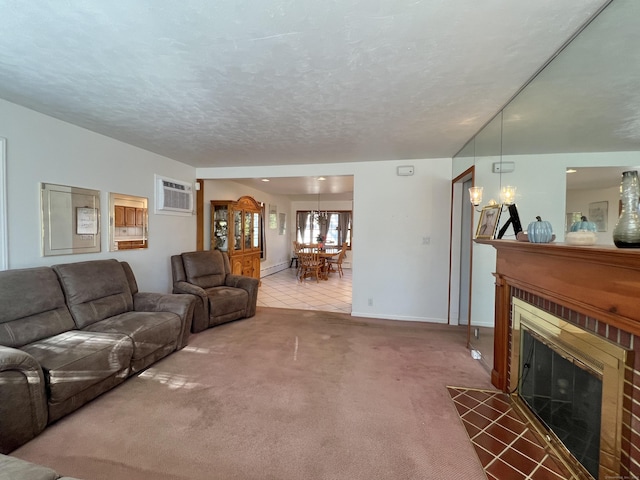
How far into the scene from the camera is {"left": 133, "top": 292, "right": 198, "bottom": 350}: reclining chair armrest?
115 inches

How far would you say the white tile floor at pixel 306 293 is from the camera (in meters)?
4.86

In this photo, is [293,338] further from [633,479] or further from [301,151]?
[633,479]

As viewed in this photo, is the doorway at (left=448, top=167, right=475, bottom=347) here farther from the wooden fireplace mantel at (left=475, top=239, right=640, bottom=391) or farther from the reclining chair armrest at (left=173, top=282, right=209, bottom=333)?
the reclining chair armrest at (left=173, top=282, right=209, bottom=333)

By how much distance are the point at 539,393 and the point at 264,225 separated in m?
6.43

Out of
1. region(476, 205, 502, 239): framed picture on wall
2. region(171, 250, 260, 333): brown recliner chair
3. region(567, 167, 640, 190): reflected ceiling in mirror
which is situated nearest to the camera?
region(567, 167, 640, 190): reflected ceiling in mirror

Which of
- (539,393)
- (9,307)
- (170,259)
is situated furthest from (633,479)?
(170,259)

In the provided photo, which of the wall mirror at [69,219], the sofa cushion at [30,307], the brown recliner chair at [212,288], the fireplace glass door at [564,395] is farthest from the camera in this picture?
the brown recliner chair at [212,288]

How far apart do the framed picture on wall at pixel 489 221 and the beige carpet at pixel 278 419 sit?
1.30 m

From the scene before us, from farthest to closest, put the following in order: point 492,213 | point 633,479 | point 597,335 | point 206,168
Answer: point 206,168, point 492,213, point 597,335, point 633,479

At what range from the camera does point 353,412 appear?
1.97m

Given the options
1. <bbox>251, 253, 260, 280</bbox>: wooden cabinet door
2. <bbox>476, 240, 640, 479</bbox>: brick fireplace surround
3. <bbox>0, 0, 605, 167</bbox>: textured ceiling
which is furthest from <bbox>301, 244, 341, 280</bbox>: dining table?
<bbox>476, 240, 640, 479</bbox>: brick fireplace surround

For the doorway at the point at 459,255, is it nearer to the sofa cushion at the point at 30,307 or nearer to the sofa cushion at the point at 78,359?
the sofa cushion at the point at 78,359

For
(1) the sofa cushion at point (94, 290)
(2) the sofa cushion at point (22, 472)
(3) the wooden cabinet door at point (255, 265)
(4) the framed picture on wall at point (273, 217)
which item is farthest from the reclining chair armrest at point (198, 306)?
(4) the framed picture on wall at point (273, 217)

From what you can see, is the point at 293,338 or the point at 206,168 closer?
the point at 293,338
